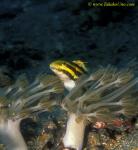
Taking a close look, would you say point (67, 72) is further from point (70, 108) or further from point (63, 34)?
point (63, 34)

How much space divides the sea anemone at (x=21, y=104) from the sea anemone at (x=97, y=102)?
208mm

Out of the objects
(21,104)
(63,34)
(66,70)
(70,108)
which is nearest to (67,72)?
(66,70)

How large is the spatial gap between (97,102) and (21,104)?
0.83 m

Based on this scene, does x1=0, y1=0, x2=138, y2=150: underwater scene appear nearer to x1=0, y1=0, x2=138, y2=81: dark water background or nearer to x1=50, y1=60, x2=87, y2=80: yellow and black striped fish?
x1=50, y1=60, x2=87, y2=80: yellow and black striped fish

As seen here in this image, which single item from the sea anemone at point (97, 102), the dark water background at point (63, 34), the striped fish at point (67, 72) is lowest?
the sea anemone at point (97, 102)

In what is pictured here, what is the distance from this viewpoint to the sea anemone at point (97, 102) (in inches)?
149

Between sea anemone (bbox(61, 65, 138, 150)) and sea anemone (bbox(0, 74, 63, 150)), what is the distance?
0.68ft

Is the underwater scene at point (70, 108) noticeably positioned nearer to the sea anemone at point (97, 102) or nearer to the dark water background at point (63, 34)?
the sea anemone at point (97, 102)

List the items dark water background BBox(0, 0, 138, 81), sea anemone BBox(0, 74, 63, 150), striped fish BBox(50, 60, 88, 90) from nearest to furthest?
1. sea anemone BBox(0, 74, 63, 150)
2. striped fish BBox(50, 60, 88, 90)
3. dark water background BBox(0, 0, 138, 81)

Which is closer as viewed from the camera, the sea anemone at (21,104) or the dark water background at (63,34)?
the sea anemone at (21,104)

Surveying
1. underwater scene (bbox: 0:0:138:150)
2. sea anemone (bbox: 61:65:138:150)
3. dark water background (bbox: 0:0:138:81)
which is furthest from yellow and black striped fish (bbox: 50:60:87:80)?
dark water background (bbox: 0:0:138:81)

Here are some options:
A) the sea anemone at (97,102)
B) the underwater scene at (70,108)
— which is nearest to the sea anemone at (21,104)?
the underwater scene at (70,108)

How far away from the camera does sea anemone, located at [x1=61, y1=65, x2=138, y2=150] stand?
3779mm

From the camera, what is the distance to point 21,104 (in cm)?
380
